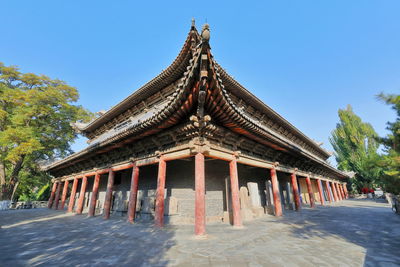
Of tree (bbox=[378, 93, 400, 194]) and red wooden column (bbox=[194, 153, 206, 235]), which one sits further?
red wooden column (bbox=[194, 153, 206, 235])

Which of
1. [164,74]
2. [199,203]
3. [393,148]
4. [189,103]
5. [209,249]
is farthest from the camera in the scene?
[164,74]

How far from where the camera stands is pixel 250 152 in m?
8.68

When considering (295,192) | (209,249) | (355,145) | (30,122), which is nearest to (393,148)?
(209,249)

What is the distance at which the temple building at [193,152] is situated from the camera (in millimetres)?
5414

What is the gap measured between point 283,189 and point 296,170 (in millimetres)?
3276

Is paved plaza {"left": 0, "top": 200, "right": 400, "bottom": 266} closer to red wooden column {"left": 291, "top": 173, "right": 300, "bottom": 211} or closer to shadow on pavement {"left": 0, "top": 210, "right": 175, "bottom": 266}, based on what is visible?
shadow on pavement {"left": 0, "top": 210, "right": 175, "bottom": 266}

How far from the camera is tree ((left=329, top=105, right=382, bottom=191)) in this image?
28.9m

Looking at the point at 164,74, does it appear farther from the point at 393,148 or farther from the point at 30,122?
the point at 30,122

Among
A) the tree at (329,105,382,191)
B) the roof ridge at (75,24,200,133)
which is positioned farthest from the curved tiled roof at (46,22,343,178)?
the tree at (329,105,382,191)

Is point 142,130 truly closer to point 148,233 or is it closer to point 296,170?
point 148,233

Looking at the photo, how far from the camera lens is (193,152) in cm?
607

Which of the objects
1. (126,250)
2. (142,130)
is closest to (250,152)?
(142,130)

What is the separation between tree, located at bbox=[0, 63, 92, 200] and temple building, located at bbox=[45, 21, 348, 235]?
6405mm

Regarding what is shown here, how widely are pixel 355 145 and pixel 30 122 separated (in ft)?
156
